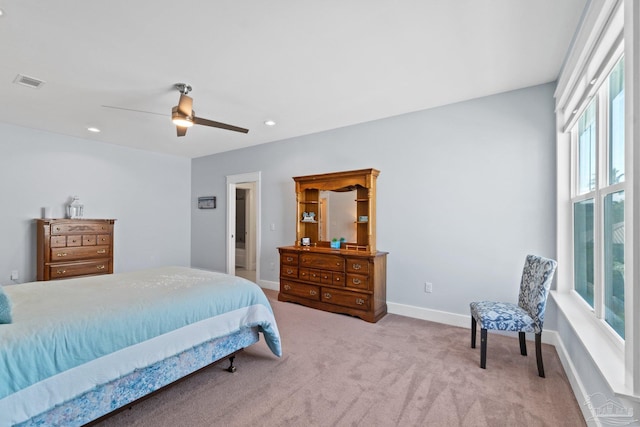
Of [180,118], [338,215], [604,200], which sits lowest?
[338,215]

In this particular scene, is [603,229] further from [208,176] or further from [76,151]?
[76,151]

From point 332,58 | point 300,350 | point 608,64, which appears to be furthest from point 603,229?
point 300,350

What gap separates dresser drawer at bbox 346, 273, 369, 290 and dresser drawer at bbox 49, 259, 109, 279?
3968mm

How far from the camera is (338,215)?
4.40 meters

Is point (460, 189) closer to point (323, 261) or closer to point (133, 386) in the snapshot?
point (323, 261)

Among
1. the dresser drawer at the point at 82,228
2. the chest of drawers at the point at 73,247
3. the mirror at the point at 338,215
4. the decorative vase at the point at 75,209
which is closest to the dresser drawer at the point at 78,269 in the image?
the chest of drawers at the point at 73,247

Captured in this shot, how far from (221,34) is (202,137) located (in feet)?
9.75

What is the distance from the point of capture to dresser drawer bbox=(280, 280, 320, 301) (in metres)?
4.07

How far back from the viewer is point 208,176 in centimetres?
627

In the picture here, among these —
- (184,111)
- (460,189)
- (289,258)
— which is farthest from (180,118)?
(460,189)

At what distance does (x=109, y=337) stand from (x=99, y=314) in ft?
0.51

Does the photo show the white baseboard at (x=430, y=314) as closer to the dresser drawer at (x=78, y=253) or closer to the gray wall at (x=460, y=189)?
the gray wall at (x=460, y=189)

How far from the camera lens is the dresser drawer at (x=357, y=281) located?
3645mm

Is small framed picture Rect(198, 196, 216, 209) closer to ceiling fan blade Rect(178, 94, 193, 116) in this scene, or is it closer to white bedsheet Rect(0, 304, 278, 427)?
ceiling fan blade Rect(178, 94, 193, 116)
